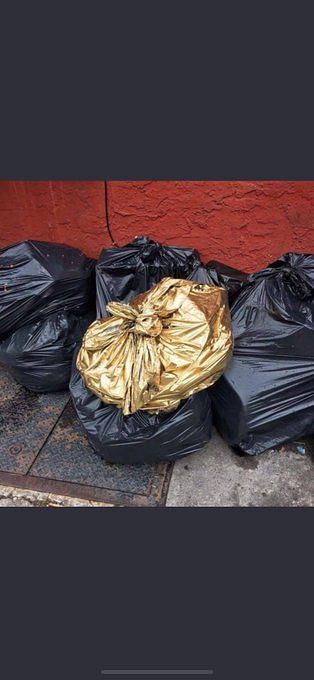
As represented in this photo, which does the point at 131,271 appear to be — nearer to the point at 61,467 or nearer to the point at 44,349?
the point at 44,349

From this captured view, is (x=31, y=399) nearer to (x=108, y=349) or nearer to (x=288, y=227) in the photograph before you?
(x=108, y=349)

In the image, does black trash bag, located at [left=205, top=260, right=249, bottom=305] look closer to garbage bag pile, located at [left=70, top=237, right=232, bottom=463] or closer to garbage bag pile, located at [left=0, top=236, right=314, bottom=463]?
garbage bag pile, located at [left=0, top=236, right=314, bottom=463]

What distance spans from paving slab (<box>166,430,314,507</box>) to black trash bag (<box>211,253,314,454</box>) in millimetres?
169

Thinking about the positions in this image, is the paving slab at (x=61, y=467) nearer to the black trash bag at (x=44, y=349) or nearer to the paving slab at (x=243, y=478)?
the paving slab at (x=243, y=478)

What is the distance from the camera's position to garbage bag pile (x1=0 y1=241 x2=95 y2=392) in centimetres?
215

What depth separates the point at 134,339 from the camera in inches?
68.2

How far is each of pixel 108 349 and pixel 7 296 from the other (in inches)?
29.4

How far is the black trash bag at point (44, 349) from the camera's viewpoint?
220 centimetres

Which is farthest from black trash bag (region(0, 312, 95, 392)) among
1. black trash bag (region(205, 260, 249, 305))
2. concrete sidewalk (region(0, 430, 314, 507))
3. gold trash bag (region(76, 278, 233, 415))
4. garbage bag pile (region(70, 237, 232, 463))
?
black trash bag (region(205, 260, 249, 305))

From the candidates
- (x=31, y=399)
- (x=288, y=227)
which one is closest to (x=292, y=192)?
(x=288, y=227)

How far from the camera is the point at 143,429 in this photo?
5.79 feet

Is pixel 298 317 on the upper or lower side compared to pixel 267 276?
lower

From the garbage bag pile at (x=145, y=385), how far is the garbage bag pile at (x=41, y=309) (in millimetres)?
329

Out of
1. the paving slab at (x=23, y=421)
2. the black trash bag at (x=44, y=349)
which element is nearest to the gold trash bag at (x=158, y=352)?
the black trash bag at (x=44, y=349)
